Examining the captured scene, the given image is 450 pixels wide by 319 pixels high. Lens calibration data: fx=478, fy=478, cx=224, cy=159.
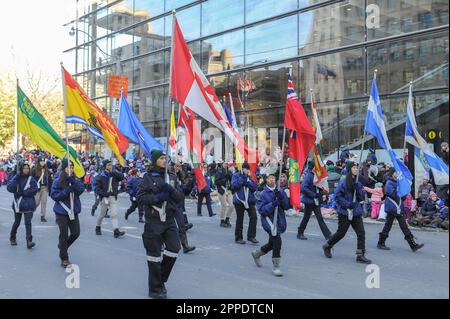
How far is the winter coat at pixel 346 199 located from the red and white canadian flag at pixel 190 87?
89.1 inches

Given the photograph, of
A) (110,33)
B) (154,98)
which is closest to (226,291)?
(154,98)

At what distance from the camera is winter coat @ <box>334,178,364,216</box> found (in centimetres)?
816

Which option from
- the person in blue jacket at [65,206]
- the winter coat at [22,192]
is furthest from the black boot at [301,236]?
the winter coat at [22,192]

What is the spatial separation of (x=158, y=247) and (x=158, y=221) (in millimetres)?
315

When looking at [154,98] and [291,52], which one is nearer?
[291,52]

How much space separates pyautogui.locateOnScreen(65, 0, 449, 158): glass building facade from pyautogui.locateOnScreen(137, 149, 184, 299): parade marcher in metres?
9.40

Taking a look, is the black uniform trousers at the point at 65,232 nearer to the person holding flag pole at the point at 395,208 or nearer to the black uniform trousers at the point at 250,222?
the black uniform trousers at the point at 250,222

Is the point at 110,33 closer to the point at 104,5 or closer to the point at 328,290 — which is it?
the point at 104,5

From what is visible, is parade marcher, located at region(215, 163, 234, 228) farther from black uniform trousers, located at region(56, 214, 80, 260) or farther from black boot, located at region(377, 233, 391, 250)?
black uniform trousers, located at region(56, 214, 80, 260)

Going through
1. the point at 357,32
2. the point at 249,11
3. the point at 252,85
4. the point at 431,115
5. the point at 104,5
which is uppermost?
the point at 104,5

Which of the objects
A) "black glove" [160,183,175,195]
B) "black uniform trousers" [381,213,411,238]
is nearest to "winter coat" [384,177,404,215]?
"black uniform trousers" [381,213,411,238]

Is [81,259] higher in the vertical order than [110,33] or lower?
lower

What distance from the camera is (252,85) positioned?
79.5ft

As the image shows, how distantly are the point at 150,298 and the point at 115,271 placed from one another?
159 centimetres
